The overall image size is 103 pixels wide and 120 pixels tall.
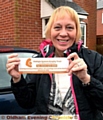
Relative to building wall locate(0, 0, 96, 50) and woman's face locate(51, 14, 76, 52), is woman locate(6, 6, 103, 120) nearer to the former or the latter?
woman's face locate(51, 14, 76, 52)

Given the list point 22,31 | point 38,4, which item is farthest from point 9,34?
point 38,4

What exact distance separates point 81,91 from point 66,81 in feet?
0.47

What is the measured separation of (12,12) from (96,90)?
562 cm

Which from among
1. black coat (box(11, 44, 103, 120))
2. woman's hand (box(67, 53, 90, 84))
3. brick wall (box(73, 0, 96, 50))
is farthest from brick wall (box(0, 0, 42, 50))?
woman's hand (box(67, 53, 90, 84))

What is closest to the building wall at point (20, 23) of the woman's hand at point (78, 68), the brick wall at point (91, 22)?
the brick wall at point (91, 22)

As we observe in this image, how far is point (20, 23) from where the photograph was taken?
6.84 meters

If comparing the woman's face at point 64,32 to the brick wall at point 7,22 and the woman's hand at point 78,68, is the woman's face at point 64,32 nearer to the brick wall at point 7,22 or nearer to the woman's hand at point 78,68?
the woman's hand at point 78,68

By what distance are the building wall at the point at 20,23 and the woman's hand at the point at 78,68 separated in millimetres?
5360

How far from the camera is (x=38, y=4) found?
7.33 m

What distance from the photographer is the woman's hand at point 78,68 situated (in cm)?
144

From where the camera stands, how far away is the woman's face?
5.30 feet

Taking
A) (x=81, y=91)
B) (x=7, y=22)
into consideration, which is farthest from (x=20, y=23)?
(x=81, y=91)

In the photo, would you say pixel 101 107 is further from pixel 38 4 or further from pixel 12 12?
pixel 38 4

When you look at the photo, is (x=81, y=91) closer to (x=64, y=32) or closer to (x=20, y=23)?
(x=64, y=32)
